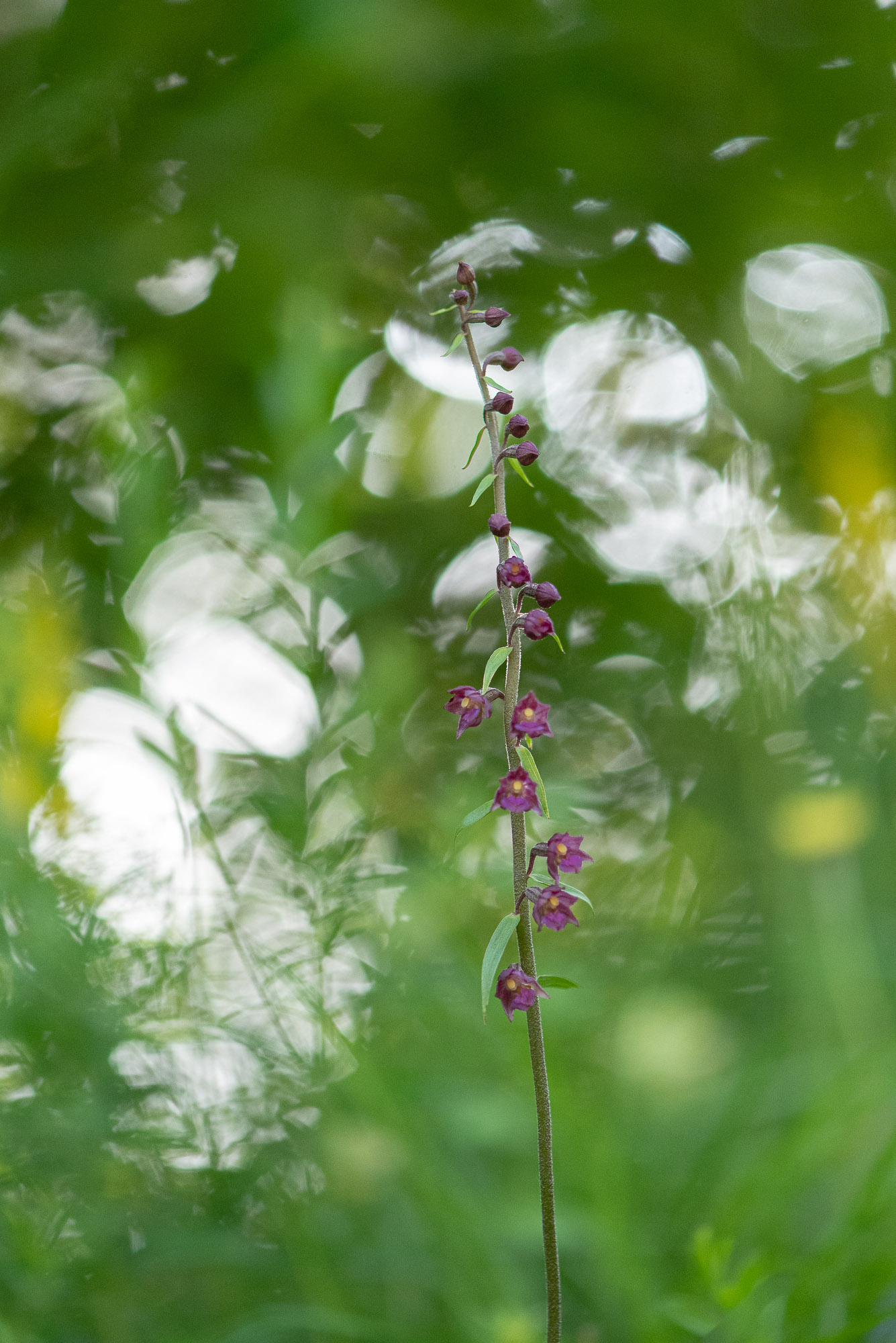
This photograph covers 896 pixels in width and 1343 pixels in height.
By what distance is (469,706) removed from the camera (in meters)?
0.32

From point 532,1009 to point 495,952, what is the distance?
0.02m

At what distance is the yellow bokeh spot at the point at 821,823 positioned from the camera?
878mm

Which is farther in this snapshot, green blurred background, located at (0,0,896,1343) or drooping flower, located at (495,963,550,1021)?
green blurred background, located at (0,0,896,1343)

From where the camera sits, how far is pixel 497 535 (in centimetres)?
30

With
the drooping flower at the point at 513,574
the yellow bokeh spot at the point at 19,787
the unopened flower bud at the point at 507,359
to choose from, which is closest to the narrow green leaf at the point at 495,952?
the drooping flower at the point at 513,574

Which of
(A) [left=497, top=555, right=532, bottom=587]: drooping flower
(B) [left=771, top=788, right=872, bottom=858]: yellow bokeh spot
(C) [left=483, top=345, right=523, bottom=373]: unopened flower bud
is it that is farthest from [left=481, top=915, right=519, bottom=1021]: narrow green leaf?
(B) [left=771, top=788, right=872, bottom=858]: yellow bokeh spot

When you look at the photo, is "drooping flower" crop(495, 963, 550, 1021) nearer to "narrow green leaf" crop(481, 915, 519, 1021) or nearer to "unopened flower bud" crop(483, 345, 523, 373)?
"narrow green leaf" crop(481, 915, 519, 1021)

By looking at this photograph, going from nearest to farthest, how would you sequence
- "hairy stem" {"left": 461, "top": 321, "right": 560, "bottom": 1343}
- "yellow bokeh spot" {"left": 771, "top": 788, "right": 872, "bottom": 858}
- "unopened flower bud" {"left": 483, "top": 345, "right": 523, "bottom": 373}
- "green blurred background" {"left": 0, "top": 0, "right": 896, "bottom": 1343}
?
"hairy stem" {"left": 461, "top": 321, "right": 560, "bottom": 1343} < "unopened flower bud" {"left": 483, "top": 345, "right": 523, "bottom": 373} < "green blurred background" {"left": 0, "top": 0, "right": 896, "bottom": 1343} < "yellow bokeh spot" {"left": 771, "top": 788, "right": 872, "bottom": 858}

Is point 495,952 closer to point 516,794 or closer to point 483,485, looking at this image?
point 516,794

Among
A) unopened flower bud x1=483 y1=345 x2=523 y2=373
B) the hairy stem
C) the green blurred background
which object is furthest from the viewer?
the green blurred background

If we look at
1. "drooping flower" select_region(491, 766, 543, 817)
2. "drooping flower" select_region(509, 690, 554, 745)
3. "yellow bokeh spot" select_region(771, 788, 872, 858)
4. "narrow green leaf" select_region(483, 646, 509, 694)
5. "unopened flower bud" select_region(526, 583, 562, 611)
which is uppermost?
"unopened flower bud" select_region(526, 583, 562, 611)

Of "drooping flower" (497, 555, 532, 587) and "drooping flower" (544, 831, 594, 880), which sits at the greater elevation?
"drooping flower" (497, 555, 532, 587)

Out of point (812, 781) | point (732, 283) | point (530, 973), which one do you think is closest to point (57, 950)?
point (530, 973)

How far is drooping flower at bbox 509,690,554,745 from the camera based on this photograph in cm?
28
